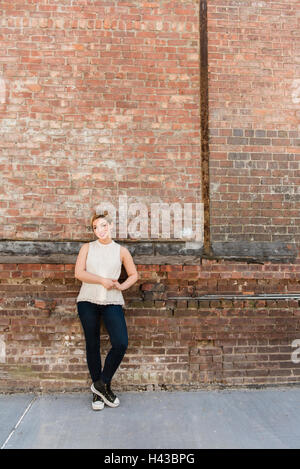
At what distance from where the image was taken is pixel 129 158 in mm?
3572

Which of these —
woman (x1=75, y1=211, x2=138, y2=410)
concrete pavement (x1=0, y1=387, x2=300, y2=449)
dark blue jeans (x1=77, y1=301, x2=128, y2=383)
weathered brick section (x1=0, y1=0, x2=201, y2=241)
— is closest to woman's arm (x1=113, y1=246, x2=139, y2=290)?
woman (x1=75, y1=211, x2=138, y2=410)

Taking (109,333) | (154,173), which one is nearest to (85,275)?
(109,333)

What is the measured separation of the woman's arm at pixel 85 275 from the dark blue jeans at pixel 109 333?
0.74ft

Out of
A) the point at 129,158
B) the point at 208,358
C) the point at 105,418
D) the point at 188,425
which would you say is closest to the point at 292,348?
the point at 208,358

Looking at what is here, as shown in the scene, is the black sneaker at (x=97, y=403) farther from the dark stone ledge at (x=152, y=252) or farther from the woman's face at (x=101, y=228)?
the woman's face at (x=101, y=228)

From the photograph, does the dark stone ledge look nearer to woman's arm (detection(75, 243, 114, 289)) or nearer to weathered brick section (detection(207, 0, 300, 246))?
weathered brick section (detection(207, 0, 300, 246))

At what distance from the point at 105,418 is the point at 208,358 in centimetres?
125

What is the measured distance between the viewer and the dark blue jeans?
3000mm

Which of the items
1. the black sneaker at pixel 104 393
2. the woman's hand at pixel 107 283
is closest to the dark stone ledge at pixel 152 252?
the woman's hand at pixel 107 283

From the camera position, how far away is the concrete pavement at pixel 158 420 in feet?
8.39

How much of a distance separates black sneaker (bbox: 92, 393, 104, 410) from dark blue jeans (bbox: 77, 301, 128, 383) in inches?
6.6

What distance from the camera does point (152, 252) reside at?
3.45m

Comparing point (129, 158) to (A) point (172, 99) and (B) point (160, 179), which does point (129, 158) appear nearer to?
(B) point (160, 179)

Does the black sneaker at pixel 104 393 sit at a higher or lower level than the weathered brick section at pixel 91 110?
lower
